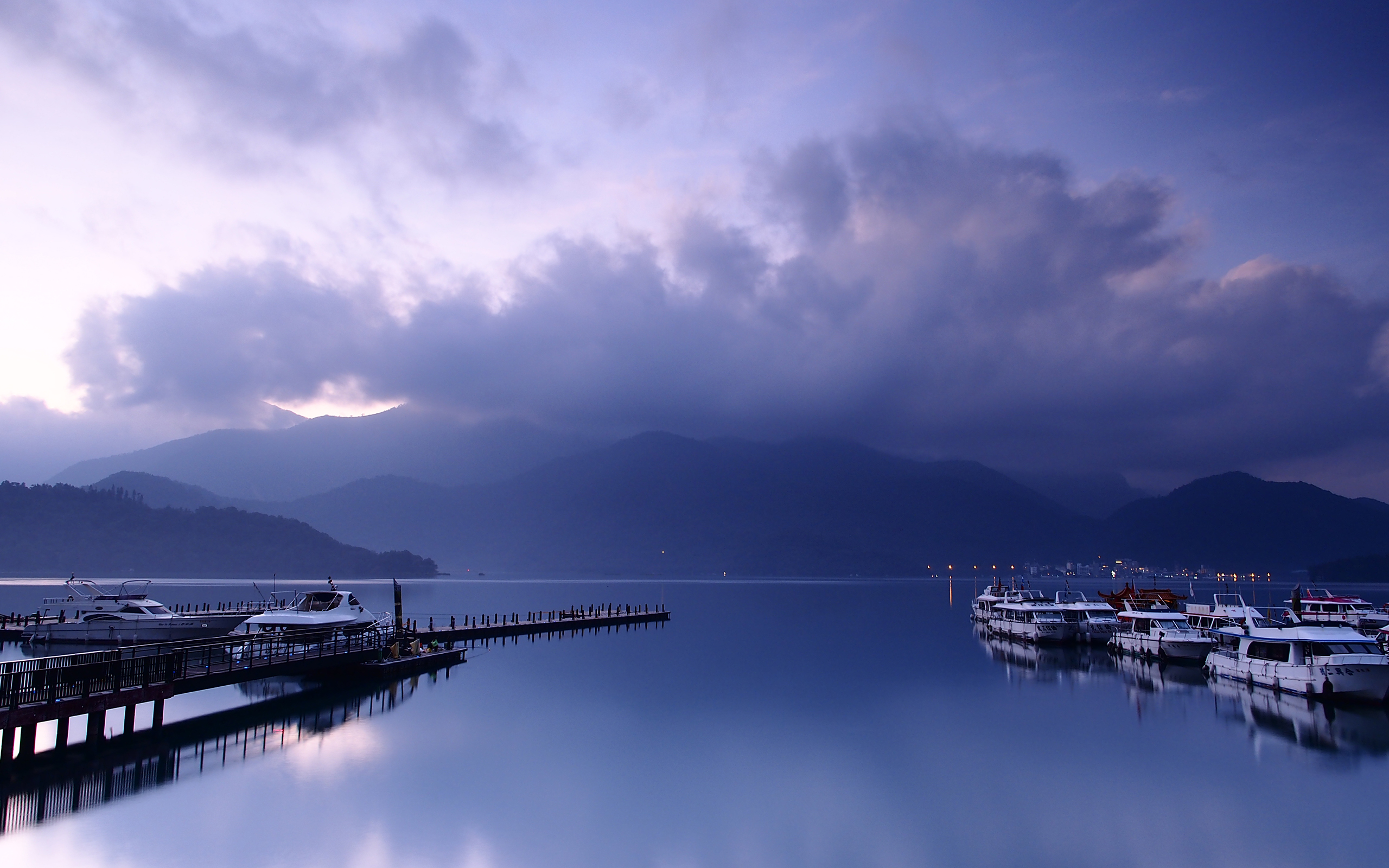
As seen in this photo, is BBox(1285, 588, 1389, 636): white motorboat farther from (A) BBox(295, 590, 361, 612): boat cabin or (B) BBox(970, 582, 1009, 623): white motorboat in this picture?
(A) BBox(295, 590, 361, 612): boat cabin

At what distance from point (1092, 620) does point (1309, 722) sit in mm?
33413

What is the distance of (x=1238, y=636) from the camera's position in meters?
43.8

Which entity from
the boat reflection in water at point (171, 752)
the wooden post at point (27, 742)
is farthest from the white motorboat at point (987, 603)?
the wooden post at point (27, 742)

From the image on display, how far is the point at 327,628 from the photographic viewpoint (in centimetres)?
4531

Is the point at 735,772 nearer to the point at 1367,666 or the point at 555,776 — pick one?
the point at 555,776

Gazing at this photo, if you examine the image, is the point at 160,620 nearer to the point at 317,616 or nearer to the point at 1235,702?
the point at 317,616

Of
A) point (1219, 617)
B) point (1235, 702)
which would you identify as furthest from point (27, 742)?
point (1219, 617)

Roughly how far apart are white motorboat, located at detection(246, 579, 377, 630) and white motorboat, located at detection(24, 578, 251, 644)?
32.6ft

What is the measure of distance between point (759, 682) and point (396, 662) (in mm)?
20856

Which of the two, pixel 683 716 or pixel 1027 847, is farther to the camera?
pixel 683 716

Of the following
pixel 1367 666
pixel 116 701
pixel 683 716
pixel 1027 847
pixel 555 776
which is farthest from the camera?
pixel 683 716

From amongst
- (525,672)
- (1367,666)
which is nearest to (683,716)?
(525,672)

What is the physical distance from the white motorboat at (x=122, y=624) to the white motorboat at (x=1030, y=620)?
61.3 meters

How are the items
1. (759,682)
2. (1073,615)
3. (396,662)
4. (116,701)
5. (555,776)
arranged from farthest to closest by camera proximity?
(1073,615) < (759,682) < (396,662) < (555,776) < (116,701)
